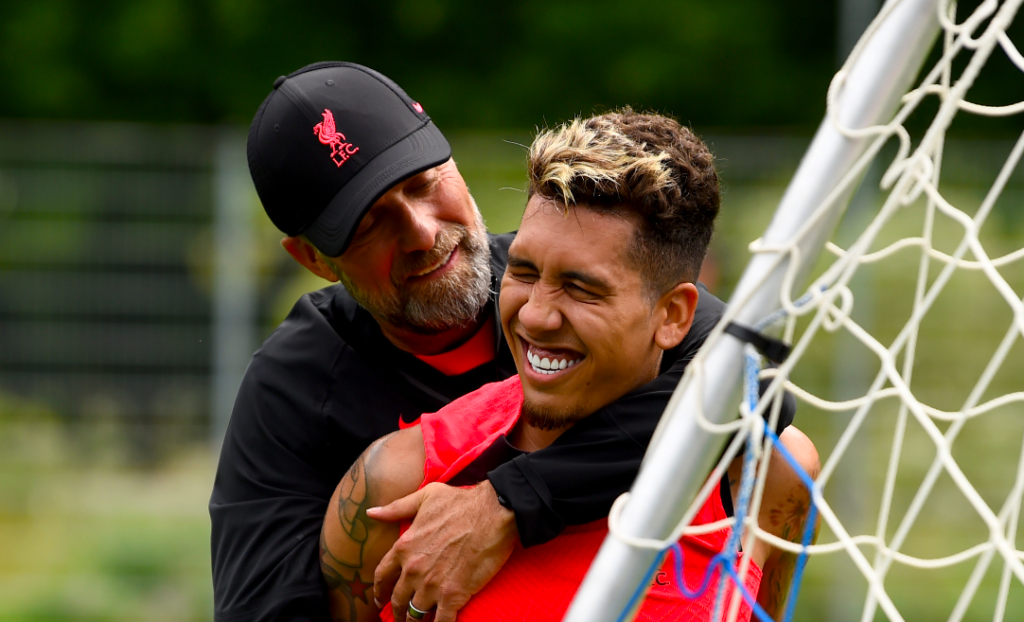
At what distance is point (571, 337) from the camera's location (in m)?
1.94

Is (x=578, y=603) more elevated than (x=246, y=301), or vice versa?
(x=578, y=603)

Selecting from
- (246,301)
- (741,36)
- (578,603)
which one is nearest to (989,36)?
(578,603)

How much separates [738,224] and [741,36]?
483cm

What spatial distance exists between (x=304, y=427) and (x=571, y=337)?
1018 mm

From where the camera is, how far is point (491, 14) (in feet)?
34.3

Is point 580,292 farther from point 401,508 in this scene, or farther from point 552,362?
point 401,508

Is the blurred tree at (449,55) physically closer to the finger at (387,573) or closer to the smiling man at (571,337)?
the smiling man at (571,337)

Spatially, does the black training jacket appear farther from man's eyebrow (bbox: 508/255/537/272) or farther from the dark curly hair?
man's eyebrow (bbox: 508/255/537/272)

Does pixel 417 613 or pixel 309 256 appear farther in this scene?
pixel 309 256

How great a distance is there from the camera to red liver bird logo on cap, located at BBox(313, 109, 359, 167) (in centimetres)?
277

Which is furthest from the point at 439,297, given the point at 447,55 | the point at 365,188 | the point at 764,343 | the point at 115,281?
the point at 447,55

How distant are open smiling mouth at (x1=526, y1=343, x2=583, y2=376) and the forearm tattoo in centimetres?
34

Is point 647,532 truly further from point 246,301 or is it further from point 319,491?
point 246,301

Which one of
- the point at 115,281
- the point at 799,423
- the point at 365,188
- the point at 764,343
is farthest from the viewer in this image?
the point at 115,281
